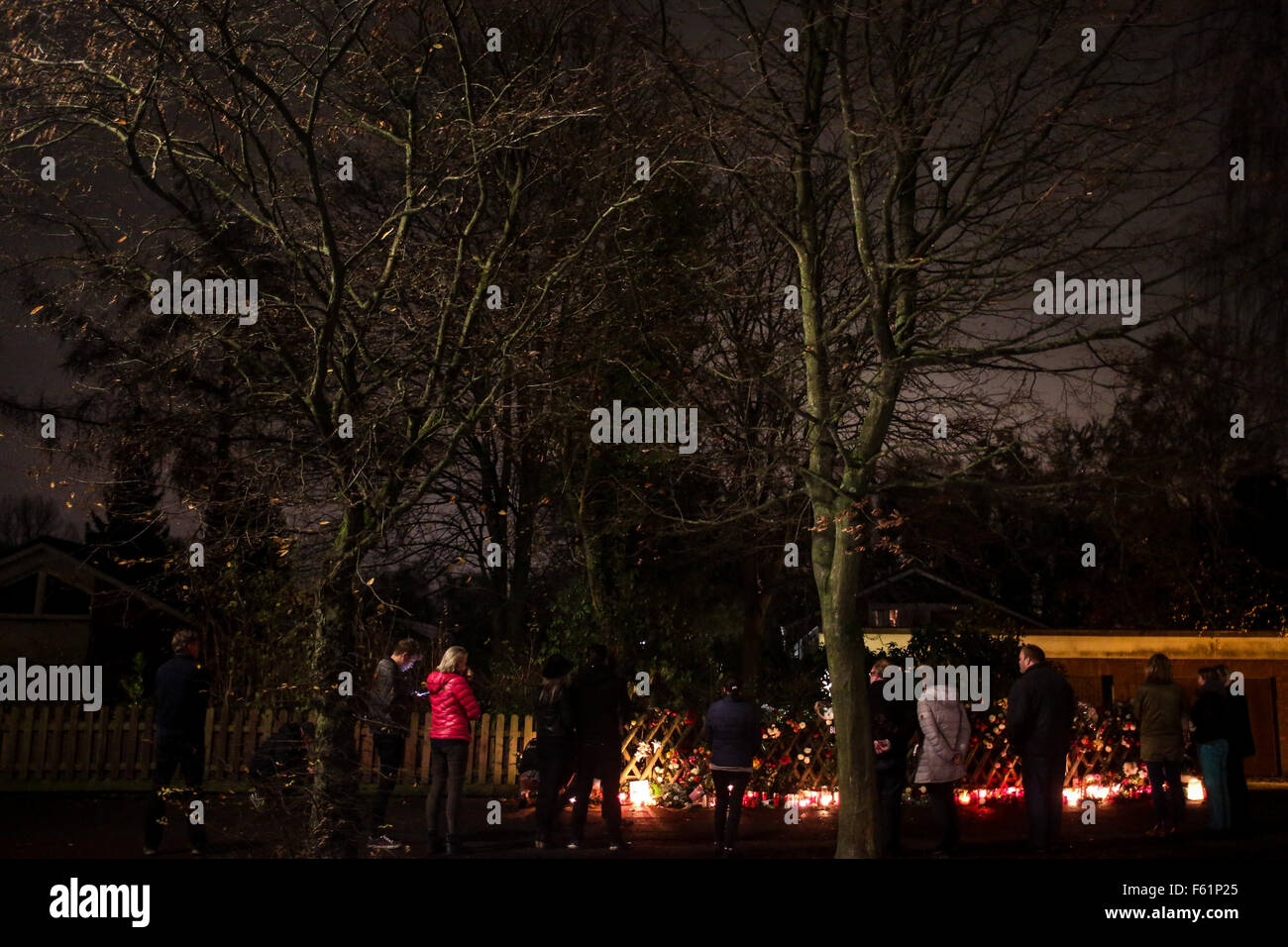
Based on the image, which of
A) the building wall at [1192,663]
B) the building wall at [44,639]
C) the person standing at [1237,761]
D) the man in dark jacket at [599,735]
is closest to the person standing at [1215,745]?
the person standing at [1237,761]

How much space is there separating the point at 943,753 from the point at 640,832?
3909 mm

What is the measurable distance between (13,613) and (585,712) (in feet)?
85.7

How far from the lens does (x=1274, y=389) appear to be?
10422mm

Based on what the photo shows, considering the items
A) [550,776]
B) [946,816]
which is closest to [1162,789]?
[946,816]

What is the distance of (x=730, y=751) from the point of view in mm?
11516

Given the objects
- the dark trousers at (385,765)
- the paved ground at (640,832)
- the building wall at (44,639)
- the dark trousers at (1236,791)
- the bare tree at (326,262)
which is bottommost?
the paved ground at (640,832)

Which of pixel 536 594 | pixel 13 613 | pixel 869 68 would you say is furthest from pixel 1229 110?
pixel 13 613

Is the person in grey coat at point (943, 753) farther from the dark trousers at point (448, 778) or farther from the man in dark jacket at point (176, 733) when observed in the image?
the man in dark jacket at point (176, 733)

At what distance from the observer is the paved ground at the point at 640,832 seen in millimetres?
11469

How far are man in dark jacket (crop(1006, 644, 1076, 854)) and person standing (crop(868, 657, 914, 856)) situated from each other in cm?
98

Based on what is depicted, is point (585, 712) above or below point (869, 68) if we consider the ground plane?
below

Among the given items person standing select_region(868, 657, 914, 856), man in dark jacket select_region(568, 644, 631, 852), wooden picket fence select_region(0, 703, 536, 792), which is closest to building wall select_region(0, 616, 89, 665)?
wooden picket fence select_region(0, 703, 536, 792)

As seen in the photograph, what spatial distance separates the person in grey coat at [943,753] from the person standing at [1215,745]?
3401 millimetres
